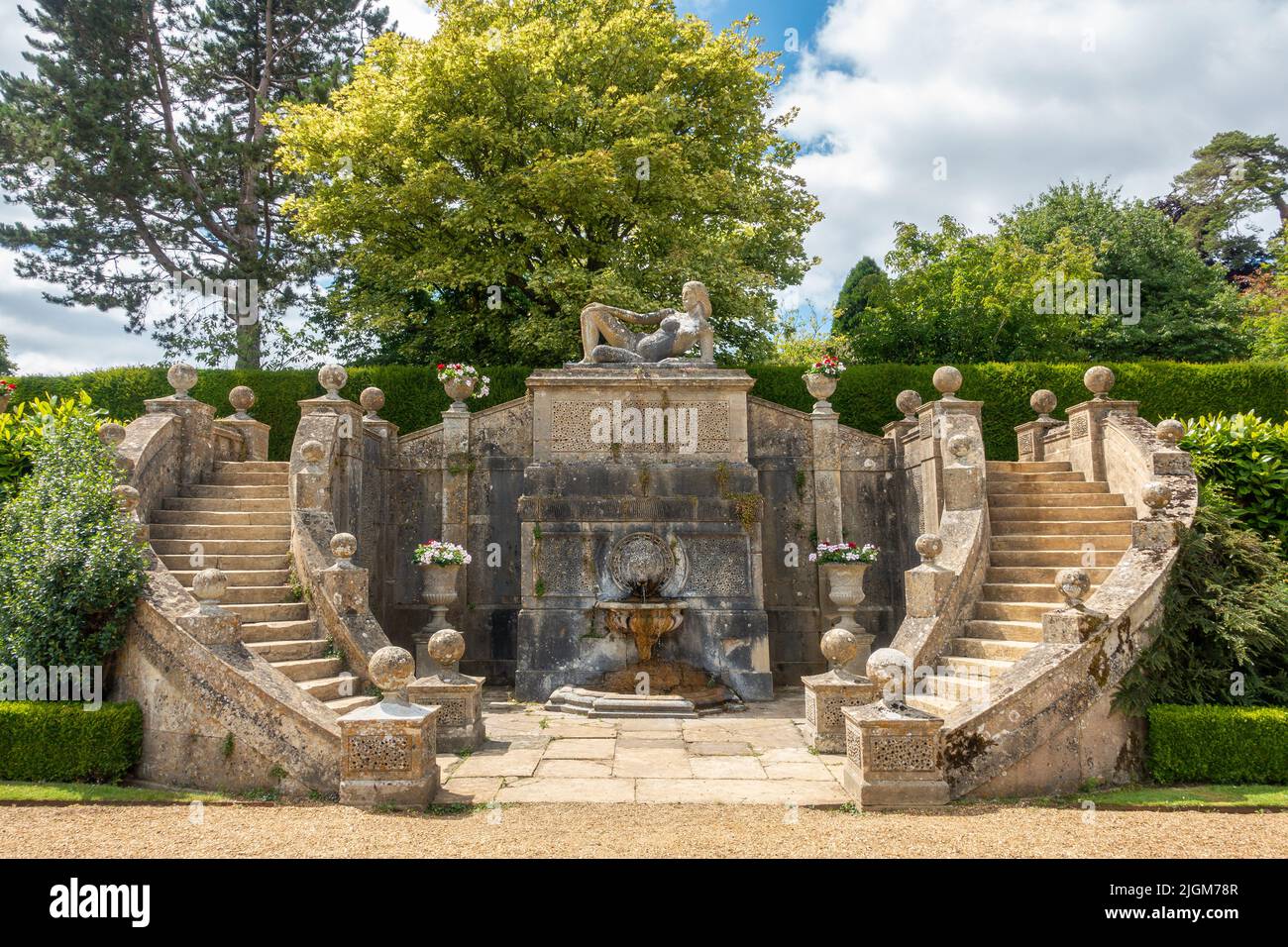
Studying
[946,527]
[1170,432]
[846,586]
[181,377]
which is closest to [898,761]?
[946,527]

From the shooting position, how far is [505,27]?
18.7 meters

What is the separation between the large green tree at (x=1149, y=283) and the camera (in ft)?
71.6

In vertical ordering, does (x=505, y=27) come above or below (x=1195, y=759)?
above

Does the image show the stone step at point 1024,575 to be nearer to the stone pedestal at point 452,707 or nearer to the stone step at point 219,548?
the stone pedestal at point 452,707

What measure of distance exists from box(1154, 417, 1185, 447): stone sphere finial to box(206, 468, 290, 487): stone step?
11417 mm

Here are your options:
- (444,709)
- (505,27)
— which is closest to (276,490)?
(444,709)

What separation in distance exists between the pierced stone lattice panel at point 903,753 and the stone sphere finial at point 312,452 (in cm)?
753

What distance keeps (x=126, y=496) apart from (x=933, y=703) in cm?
868

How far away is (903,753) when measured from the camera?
6.44 meters

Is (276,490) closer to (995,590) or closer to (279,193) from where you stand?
(995,590)

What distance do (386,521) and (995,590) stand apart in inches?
358

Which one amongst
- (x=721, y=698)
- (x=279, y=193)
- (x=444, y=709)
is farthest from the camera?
(x=279, y=193)

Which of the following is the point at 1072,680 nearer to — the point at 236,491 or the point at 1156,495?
the point at 1156,495

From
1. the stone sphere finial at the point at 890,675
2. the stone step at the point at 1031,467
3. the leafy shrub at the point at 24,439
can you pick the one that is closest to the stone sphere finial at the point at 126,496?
the leafy shrub at the point at 24,439
